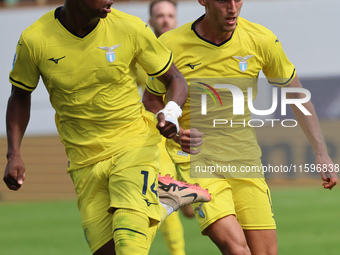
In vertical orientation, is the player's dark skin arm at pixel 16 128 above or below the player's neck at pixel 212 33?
below

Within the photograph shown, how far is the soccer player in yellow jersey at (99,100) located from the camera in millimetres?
5441

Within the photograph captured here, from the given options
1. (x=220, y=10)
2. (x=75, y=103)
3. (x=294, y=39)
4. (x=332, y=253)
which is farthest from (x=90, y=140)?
(x=294, y=39)

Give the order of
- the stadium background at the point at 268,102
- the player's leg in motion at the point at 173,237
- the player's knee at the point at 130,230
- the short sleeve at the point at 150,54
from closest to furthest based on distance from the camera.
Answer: the player's knee at the point at 130,230
the short sleeve at the point at 150,54
the player's leg in motion at the point at 173,237
the stadium background at the point at 268,102

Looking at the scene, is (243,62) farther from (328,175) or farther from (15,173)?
(15,173)

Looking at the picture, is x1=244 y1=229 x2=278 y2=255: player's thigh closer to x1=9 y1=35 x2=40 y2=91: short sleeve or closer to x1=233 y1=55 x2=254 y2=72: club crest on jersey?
x1=233 y1=55 x2=254 y2=72: club crest on jersey

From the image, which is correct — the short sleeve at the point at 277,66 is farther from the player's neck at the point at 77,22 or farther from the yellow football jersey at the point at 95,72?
the player's neck at the point at 77,22

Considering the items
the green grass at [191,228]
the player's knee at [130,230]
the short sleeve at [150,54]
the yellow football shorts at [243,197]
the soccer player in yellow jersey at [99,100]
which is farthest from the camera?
the green grass at [191,228]

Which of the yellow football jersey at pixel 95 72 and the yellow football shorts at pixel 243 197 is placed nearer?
the yellow football jersey at pixel 95 72

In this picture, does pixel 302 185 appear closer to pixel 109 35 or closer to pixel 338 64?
pixel 338 64

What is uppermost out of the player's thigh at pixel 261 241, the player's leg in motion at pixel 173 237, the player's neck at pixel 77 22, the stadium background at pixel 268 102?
the player's neck at pixel 77 22

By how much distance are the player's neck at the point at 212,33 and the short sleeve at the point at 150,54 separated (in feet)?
2.57

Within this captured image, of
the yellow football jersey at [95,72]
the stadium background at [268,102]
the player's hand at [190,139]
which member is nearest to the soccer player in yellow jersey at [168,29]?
the yellow football jersey at [95,72]

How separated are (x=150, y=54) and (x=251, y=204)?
60.3 inches

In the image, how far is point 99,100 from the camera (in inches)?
218
